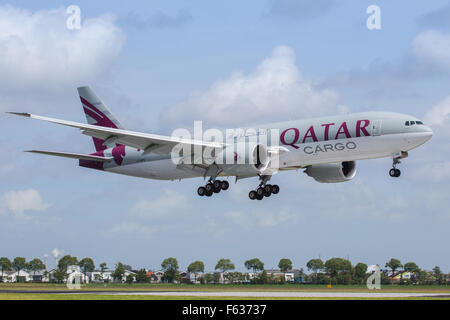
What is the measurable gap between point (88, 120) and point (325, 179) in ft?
78.2

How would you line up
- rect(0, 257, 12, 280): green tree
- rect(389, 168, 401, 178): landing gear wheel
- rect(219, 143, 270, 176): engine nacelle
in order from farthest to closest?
rect(0, 257, 12, 280): green tree → rect(219, 143, 270, 176): engine nacelle → rect(389, 168, 401, 178): landing gear wheel

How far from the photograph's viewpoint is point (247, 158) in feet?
163

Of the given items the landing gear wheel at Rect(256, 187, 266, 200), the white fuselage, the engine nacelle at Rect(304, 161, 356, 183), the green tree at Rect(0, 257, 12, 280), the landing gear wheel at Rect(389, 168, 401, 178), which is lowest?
Result: the green tree at Rect(0, 257, 12, 280)

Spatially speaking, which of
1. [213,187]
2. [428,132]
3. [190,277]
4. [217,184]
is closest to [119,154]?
[213,187]

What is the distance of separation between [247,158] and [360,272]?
197 ft

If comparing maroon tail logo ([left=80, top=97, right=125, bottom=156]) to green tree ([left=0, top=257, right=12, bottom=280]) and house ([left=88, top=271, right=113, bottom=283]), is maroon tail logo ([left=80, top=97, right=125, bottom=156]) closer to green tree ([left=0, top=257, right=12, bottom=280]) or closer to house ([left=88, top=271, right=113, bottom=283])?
house ([left=88, top=271, right=113, bottom=283])

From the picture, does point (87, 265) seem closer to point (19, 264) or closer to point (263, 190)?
point (19, 264)

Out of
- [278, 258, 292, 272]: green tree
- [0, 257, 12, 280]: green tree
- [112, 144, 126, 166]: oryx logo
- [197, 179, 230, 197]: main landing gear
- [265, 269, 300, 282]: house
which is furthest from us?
[278, 258, 292, 272]: green tree

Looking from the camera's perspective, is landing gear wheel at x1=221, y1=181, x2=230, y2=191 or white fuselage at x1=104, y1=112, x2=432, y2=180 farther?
landing gear wheel at x1=221, y1=181, x2=230, y2=191

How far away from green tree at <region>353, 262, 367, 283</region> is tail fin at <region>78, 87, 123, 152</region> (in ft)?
163

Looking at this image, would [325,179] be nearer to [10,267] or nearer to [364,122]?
[364,122]

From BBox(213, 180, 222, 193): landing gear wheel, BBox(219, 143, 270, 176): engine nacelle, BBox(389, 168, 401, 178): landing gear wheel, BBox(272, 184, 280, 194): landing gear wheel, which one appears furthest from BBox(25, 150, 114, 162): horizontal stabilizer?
BBox(389, 168, 401, 178): landing gear wheel

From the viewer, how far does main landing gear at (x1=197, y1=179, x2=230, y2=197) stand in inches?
2109
